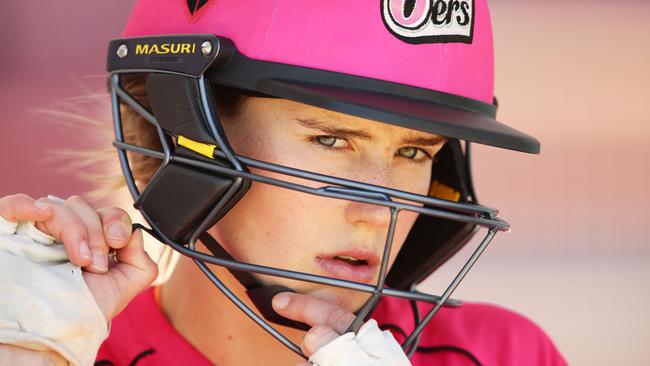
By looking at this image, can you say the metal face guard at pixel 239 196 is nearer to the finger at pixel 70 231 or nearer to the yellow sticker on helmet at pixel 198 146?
the yellow sticker on helmet at pixel 198 146

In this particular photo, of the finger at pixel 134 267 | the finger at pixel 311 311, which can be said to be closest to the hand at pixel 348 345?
the finger at pixel 311 311

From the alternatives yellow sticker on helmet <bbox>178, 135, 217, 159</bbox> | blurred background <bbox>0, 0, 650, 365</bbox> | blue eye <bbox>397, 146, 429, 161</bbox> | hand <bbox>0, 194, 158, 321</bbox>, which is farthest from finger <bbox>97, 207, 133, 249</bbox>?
blurred background <bbox>0, 0, 650, 365</bbox>

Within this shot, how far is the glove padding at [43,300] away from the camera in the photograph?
1060mm

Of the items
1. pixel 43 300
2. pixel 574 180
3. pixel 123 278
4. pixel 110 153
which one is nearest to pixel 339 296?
pixel 123 278

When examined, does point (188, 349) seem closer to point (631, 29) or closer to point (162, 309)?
point (162, 309)

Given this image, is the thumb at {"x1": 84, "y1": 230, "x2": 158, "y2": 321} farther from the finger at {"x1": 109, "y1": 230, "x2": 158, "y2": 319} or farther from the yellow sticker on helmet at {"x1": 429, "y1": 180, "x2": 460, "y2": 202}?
the yellow sticker on helmet at {"x1": 429, "y1": 180, "x2": 460, "y2": 202}

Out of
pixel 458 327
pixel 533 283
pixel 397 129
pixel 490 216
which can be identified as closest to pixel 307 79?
pixel 397 129

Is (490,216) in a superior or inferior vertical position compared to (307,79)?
inferior

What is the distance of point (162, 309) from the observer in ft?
5.23

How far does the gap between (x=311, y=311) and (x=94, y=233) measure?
1.00ft

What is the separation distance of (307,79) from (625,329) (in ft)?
5.51

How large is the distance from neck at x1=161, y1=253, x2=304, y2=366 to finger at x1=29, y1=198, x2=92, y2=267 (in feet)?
1.10

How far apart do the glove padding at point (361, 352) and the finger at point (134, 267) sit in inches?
10.1

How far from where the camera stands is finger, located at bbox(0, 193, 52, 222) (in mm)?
1143
